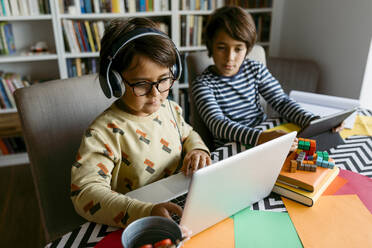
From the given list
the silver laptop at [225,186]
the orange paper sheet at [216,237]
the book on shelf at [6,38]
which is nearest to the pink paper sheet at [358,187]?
the silver laptop at [225,186]

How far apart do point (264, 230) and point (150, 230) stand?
1.01 ft

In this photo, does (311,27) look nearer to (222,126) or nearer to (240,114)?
(240,114)

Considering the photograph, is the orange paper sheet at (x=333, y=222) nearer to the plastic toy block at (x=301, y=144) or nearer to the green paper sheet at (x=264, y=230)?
the green paper sheet at (x=264, y=230)

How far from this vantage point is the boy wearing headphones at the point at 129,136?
72cm

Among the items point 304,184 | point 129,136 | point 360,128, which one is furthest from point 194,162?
point 360,128

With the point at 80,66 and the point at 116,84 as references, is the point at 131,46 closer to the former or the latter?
the point at 116,84

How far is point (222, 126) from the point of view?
50.5 inches

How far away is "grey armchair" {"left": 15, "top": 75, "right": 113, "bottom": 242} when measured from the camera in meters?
1.00

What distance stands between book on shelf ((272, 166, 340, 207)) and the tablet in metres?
0.20

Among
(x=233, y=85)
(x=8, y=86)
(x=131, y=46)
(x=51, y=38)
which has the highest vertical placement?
(x=131, y=46)

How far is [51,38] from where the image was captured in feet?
8.40

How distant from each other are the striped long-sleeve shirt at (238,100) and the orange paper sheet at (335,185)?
41 cm

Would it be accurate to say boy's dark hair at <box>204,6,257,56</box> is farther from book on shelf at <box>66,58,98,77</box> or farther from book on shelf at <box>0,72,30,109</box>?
book on shelf at <box>0,72,30,109</box>

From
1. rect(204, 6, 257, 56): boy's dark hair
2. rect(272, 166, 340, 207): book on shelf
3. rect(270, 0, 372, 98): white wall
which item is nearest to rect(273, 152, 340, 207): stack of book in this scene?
rect(272, 166, 340, 207): book on shelf
